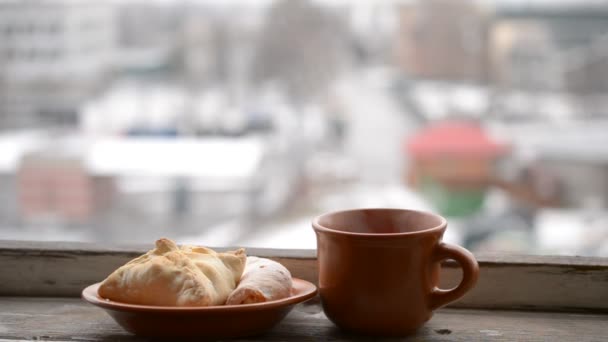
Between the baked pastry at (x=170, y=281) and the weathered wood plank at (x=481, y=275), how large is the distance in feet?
0.40

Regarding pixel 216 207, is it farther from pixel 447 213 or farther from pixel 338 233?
pixel 338 233

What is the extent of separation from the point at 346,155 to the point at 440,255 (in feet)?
13.3

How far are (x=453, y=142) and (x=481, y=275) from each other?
4.38 m

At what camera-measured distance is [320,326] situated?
57 centimetres

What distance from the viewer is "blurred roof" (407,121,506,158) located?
4664 millimetres

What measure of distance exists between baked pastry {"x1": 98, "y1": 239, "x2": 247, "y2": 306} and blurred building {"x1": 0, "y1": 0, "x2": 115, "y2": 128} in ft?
12.2

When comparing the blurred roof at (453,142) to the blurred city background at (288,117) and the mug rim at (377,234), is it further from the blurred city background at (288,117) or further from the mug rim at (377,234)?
the mug rim at (377,234)

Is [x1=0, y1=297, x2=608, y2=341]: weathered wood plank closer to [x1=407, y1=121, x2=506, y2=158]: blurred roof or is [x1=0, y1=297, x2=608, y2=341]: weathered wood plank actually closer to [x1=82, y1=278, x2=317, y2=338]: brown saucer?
[x1=82, y1=278, x2=317, y2=338]: brown saucer

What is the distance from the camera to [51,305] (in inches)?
25.0

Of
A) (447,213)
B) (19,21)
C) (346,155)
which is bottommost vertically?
(447,213)

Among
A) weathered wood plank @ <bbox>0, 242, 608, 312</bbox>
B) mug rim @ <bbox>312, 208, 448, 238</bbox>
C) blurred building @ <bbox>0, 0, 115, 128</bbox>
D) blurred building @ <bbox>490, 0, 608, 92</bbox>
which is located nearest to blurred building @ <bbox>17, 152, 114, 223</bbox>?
blurred building @ <bbox>0, 0, 115, 128</bbox>

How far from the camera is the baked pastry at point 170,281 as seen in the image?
1.64 ft

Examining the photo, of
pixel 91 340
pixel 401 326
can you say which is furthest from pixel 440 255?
pixel 91 340

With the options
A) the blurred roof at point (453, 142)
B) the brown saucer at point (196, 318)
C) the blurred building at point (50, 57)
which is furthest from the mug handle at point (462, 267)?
the blurred roof at point (453, 142)
